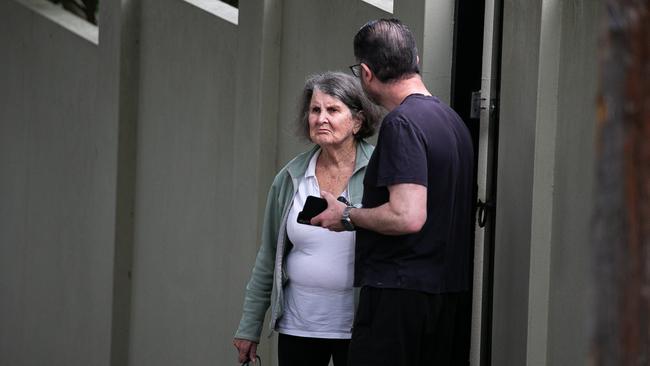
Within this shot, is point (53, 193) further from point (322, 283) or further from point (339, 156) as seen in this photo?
point (322, 283)

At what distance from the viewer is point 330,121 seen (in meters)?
4.32

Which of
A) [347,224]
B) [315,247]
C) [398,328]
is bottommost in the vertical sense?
[398,328]

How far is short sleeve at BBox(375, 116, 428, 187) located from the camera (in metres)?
3.48

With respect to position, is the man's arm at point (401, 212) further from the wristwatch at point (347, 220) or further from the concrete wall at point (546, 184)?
the concrete wall at point (546, 184)

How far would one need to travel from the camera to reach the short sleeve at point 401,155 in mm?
3484

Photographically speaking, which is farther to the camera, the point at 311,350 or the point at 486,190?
the point at 486,190

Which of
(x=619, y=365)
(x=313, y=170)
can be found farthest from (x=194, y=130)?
(x=619, y=365)

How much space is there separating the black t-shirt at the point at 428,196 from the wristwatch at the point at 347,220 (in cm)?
4

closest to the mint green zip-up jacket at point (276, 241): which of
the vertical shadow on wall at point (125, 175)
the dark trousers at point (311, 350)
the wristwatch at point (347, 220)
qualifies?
the dark trousers at point (311, 350)

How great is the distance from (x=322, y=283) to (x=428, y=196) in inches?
26.3

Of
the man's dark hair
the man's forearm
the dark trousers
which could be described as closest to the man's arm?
the man's forearm

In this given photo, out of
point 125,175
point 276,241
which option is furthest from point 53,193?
point 276,241

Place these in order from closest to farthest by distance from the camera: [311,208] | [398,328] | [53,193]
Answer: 1. [398,328]
2. [311,208]
3. [53,193]

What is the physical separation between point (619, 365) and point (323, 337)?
3019mm
